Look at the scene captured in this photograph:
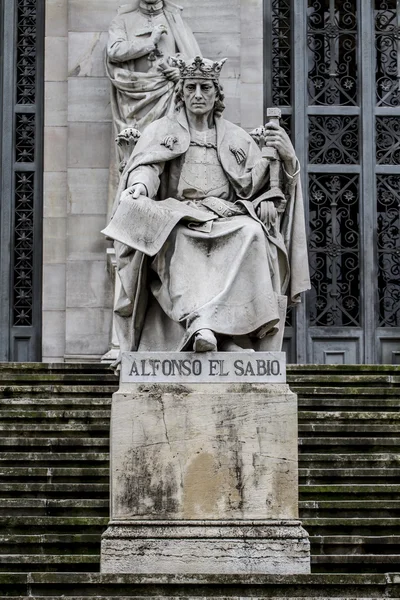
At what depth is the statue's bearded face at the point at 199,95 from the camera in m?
13.0

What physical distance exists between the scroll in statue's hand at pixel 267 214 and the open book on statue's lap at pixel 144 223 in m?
0.42

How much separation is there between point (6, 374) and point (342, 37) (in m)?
5.84

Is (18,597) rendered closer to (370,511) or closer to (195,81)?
(370,511)

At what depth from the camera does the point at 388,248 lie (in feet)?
64.0

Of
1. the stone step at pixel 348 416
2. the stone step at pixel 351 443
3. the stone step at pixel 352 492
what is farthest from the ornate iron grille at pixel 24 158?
the stone step at pixel 352 492

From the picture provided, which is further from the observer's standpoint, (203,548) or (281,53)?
(281,53)

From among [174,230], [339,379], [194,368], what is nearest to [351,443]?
[339,379]

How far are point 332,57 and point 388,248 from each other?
6.88 feet

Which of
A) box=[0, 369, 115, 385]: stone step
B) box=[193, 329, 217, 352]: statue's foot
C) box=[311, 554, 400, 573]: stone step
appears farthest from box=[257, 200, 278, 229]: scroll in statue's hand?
box=[0, 369, 115, 385]: stone step

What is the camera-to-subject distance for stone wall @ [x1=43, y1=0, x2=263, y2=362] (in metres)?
19.0

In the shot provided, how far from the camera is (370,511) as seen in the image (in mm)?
13102

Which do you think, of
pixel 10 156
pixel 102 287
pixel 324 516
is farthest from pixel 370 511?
pixel 10 156

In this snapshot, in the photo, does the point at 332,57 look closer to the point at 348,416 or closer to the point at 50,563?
the point at 348,416

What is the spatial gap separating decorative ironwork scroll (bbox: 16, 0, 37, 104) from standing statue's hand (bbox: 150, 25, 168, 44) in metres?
1.69
